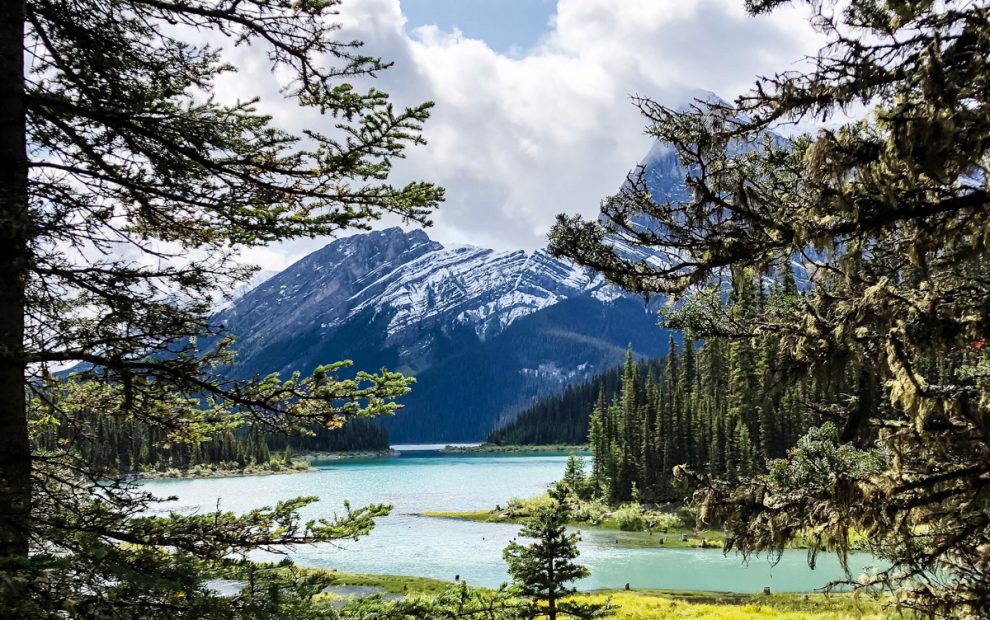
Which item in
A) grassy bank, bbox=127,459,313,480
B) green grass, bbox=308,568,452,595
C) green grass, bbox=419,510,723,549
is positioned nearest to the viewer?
green grass, bbox=308,568,452,595

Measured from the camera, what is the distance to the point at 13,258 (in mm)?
5418

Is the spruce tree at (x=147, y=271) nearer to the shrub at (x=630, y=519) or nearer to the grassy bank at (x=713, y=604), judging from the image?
the grassy bank at (x=713, y=604)

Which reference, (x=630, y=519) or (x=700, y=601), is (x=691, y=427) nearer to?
(x=630, y=519)

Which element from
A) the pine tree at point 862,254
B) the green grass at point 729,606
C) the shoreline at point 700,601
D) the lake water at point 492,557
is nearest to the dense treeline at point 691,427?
the lake water at point 492,557

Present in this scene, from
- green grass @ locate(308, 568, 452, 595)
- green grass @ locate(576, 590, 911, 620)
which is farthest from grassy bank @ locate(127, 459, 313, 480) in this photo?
green grass @ locate(576, 590, 911, 620)

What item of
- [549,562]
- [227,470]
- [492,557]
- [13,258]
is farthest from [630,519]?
[227,470]

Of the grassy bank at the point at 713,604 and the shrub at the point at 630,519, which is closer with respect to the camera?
the grassy bank at the point at 713,604

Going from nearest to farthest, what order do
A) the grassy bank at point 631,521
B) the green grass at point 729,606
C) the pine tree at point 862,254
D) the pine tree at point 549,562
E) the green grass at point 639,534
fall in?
the pine tree at point 862,254, the pine tree at point 549,562, the green grass at point 729,606, the green grass at point 639,534, the grassy bank at point 631,521

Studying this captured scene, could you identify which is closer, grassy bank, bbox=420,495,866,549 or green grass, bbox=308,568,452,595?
green grass, bbox=308,568,452,595

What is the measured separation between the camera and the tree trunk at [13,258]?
16.5 feet

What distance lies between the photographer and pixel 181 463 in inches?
4941

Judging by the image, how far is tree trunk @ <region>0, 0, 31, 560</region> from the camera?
502cm

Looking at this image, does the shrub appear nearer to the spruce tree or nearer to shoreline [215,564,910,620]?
shoreline [215,564,910,620]

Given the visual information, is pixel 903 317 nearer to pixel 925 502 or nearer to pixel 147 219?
pixel 925 502
